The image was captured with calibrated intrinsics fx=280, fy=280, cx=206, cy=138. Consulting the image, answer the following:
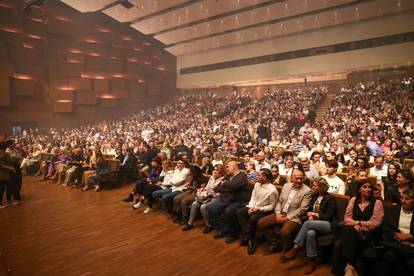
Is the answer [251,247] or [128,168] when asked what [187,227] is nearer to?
[251,247]

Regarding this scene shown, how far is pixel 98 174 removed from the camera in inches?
254

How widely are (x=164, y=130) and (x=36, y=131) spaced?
298 inches

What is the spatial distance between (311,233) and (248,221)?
78 centimetres

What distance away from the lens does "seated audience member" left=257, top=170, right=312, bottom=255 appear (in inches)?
123

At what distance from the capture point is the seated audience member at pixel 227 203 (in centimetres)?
370

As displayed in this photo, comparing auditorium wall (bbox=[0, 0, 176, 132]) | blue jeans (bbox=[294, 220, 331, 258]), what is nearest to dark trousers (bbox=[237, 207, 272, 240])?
blue jeans (bbox=[294, 220, 331, 258])

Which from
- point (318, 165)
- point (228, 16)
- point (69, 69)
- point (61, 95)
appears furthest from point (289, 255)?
point (69, 69)

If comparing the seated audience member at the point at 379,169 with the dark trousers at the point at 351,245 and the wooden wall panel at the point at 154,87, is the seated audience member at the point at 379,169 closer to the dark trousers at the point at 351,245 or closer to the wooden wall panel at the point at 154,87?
the dark trousers at the point at 351,245

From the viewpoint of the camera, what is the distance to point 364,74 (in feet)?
47.9

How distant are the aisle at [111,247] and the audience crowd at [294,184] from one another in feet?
0.75

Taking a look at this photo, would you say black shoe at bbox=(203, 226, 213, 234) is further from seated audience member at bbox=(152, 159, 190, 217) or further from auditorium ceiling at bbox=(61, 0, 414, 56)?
auditorium ceiling at bbox=(61, 0, 414, 56)

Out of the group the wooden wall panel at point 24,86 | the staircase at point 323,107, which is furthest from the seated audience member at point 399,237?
the wooden wall panel at point 24,86

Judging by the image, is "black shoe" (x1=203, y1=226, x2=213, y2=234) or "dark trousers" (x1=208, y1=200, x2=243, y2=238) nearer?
"dark trousers" (x1=208, y1=200, x2=243, y2=238)

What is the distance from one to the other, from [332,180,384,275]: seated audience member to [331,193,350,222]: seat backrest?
1.29ft
